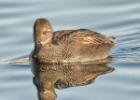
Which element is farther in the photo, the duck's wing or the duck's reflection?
the duck's wing

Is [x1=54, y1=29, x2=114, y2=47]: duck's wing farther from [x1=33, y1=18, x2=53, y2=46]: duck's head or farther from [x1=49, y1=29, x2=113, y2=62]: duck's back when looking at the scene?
[x1=33, y1=18, x2=53, y2=46]: duck's head

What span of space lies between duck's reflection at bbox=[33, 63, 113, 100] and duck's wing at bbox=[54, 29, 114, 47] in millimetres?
678

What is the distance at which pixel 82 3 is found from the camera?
21969 millimetres

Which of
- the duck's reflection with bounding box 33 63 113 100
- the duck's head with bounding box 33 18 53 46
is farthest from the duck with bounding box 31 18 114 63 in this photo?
the duck's reflection with bounding box 33 63 113 100

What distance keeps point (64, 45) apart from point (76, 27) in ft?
7.43

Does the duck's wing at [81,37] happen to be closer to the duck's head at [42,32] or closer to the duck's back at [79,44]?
the duck's back at [79,44]

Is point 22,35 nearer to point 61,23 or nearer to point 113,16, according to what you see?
point 61,23

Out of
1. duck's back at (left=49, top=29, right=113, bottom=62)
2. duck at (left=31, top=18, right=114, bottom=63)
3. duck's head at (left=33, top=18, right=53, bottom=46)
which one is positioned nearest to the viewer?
duck's head at (left=33, top=18, right=53, bottom=46)

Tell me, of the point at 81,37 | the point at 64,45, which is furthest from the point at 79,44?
the point at 64,45

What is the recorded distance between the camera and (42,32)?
17.7m

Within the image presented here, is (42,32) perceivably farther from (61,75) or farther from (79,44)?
(61,75)

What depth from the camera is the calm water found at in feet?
50.2

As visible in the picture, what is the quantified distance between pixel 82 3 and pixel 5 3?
2288 mm

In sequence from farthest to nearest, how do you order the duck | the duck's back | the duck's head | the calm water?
the duck's back → the duck → the duck's head → the calm water
